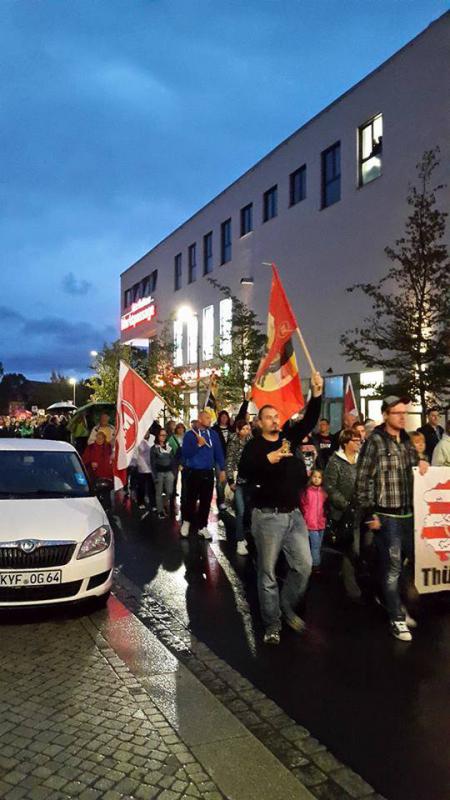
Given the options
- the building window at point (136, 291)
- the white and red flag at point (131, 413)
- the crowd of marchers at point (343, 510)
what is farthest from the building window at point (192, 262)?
the crowd of marchers at point (343, 510)

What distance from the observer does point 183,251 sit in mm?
42000

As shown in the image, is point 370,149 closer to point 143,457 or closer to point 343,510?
point 143,457

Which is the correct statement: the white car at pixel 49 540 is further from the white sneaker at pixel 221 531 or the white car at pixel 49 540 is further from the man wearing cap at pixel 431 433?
the man wearing cap at pixel 431 433

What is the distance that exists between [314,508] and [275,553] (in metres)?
2.27

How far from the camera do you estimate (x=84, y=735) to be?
3844 mm

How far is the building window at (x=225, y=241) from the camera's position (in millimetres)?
35344

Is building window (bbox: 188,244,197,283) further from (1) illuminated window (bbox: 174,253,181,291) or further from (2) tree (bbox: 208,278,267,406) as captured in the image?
(2) tree (bbox: 208,278,267,406)

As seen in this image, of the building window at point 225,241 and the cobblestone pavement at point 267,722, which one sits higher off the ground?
the building window at point 225,241

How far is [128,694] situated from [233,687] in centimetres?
69

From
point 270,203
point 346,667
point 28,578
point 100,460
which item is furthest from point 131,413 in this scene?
point 270,203

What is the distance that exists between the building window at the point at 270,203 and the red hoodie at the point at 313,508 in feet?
77.4

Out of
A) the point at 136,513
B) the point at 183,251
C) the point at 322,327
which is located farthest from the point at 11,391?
the point at 136,513

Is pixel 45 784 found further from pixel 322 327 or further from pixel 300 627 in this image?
pixel 322 327

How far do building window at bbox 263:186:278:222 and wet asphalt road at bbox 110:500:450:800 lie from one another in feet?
78.4
